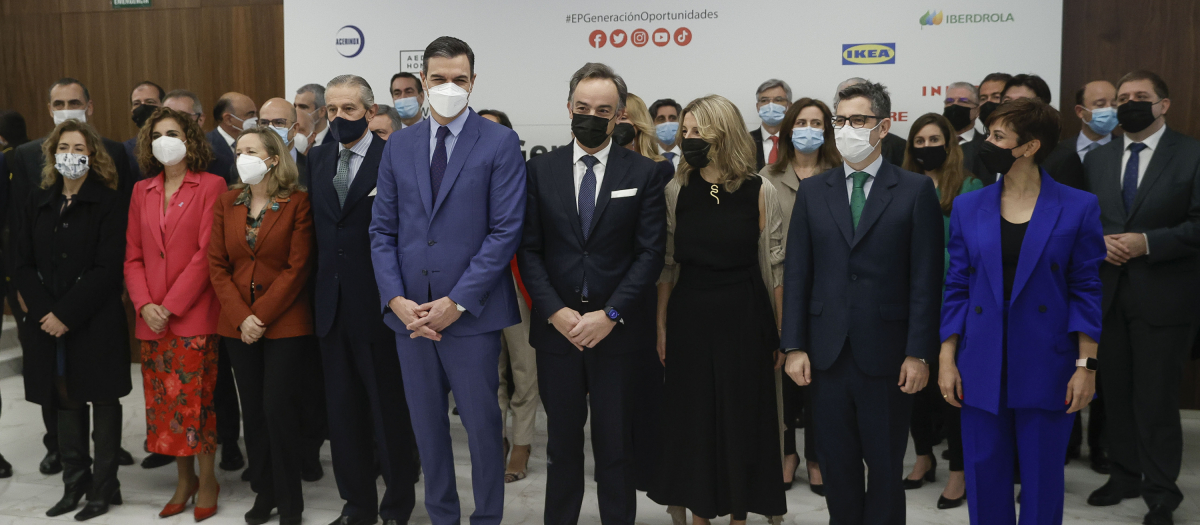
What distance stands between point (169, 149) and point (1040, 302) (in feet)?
10.8

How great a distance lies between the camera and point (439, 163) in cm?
309

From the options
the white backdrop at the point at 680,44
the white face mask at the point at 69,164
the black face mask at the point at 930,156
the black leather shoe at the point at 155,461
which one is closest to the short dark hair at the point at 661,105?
the white backdrop at the point at 680,44

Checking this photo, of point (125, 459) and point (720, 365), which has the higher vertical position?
point (720, 365)

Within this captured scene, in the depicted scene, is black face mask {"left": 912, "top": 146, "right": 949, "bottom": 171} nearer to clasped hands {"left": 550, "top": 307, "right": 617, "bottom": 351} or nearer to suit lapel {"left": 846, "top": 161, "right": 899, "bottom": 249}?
suit lapel {"left": 846, "top": 161, "right": 899, "bottom": 249}

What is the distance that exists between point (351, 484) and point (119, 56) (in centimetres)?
522

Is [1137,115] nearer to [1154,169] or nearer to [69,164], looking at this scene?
[1154,169]

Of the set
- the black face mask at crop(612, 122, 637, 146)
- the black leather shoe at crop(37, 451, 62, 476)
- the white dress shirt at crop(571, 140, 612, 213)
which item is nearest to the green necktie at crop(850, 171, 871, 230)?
the white dress shirt at crop(571, 140, 612, 213)

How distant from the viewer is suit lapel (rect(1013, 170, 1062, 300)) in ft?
8.36

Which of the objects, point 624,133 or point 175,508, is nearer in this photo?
point 175,508

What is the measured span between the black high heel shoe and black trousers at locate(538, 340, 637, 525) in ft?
5.05

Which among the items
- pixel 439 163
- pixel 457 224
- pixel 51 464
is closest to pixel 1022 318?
pixel 457 224

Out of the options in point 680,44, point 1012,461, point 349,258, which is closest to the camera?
point 1012,461

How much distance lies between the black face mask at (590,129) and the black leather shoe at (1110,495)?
2.70 metres

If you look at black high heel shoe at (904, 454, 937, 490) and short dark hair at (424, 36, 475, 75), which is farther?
black high heel shoe at (904, 454, 937, 490)
